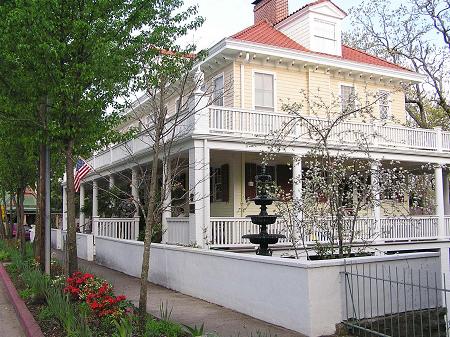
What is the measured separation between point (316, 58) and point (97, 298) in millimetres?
14518

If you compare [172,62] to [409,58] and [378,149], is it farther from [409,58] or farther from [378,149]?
[409,58]

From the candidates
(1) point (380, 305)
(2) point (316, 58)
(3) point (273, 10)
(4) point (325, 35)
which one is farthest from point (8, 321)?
(3) point (273, 10)

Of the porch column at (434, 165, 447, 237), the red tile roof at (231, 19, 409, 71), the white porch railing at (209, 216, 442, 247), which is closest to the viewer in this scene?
the white porch railing at (209, 216, 442, 247)

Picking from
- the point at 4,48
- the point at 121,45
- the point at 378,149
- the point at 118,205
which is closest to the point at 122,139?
the point at 121,45

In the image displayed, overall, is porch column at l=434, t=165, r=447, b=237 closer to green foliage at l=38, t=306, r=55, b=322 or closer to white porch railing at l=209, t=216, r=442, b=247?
white porch railing at l=209, t=216, r=442, b=247

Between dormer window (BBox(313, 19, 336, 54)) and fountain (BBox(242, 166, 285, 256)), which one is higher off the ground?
dormer window (BBox(313, 19, 336, 54))

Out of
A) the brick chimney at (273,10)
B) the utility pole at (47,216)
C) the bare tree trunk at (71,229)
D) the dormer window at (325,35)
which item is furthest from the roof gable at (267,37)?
the bare tree trunk at (71,229)

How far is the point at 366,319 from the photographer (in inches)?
298

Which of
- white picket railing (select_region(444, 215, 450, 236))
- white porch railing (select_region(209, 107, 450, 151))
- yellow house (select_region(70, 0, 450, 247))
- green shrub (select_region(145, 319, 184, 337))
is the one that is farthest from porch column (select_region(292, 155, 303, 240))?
white picket railing (select_region(444, 215, 450, 236))

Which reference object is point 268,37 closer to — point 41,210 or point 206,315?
point 41,210

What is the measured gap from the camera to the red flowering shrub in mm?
6852

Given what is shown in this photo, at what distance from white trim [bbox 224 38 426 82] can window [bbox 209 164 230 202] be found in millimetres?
4406

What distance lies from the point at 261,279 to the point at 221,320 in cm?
92

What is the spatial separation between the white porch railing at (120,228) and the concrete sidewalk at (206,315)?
7.10 m
